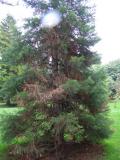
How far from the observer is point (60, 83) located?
386 inches

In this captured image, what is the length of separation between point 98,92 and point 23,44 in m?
2.82

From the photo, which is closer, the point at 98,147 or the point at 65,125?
the point at 65,125

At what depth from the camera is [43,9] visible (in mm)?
10219

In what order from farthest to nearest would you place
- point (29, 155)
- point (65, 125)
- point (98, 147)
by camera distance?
1. point (98, 147)
2. point (29, 155)
3. point (65, 125)

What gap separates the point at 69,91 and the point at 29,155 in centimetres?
233

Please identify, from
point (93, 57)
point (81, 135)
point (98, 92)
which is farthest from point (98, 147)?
point (93, 57)

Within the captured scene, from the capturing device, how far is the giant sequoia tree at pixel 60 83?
376 inches

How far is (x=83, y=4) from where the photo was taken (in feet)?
34.2

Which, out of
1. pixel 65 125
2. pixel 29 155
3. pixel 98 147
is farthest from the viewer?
pixel 98 147

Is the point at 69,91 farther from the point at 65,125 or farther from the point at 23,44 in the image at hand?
the point at 23,44

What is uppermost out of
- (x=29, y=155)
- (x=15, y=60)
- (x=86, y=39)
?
(x=86, y=39)

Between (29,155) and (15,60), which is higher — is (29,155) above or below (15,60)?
below

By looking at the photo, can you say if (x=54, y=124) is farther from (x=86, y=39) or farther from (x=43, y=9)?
(x=43, y=9)

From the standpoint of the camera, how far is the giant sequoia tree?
955cm
